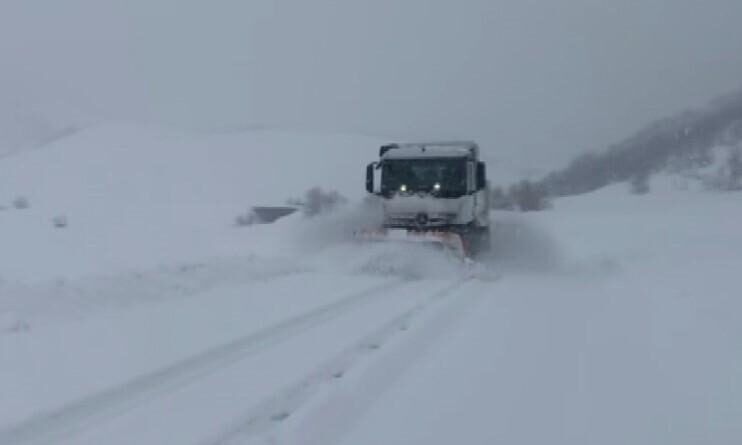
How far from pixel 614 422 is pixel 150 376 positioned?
338 cm

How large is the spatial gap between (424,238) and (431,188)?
6.99 feet

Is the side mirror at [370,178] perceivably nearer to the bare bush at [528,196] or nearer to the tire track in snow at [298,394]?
the tire track in snow at [298,394]

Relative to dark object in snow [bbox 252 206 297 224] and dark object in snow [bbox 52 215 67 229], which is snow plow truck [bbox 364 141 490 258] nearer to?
dark object in snow [bbox 52 215 67 229]

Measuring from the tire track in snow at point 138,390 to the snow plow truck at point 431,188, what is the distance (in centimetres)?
1006

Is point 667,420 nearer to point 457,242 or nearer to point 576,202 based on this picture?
point 457,242

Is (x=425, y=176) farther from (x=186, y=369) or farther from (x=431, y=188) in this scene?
(x=186, y=369)

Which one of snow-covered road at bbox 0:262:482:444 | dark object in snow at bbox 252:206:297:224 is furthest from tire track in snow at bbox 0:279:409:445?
dark object in snow at bbox 252:206:297:224

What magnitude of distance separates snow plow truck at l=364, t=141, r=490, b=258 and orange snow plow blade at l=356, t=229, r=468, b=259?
746 millimetres

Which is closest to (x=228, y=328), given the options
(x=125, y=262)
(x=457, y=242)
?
(x=457, y=242)

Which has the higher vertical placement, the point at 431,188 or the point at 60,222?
the point at 431,188

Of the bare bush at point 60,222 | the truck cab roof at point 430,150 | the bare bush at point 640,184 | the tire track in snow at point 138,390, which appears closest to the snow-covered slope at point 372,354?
the tire track in snow at point 138,390

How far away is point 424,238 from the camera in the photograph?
18109 millimetres

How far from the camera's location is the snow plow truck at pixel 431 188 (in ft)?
64.7

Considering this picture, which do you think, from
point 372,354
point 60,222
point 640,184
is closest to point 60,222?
point 60,222
